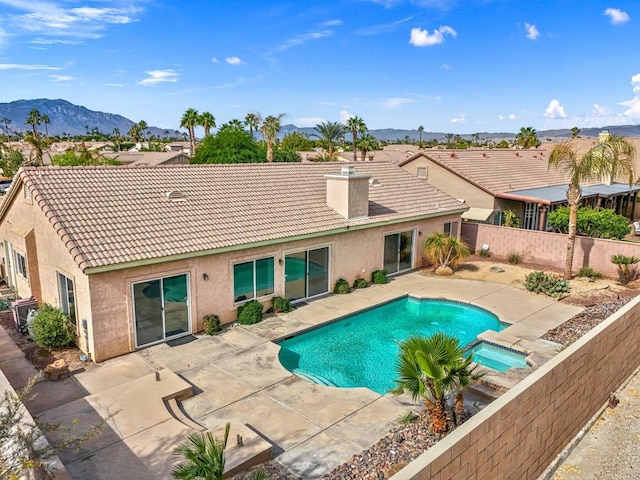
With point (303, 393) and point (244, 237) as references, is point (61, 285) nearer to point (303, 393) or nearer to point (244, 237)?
point (244, 237)

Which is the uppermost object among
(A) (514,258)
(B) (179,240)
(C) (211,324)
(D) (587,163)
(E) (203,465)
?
(D) (587,163)

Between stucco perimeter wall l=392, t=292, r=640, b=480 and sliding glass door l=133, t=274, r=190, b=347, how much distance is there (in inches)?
445

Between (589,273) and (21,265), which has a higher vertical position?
(21,265)

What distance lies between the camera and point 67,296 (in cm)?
1574

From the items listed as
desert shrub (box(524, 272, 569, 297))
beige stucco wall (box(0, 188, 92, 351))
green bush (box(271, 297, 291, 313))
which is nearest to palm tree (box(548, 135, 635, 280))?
desert shrub (box(524, 272, 569, 297))

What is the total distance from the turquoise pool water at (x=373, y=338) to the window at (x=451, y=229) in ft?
24.6

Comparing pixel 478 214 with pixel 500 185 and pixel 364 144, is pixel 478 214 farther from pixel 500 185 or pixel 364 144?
pixel 364 144

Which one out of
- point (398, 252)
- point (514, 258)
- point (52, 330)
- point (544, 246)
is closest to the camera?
point (52, 330)

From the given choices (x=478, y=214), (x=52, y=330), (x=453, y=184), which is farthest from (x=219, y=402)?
(x=453, y=184)

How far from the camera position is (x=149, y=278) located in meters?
15.2

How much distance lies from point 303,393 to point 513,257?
59.9ft

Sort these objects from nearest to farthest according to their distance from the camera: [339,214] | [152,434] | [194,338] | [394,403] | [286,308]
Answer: [152,434] → [394,403] → [194,338] → [286,308] → [339,214]

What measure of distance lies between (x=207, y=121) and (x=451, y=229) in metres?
68.9

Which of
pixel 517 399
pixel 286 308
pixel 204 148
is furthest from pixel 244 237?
pixel 204 148
